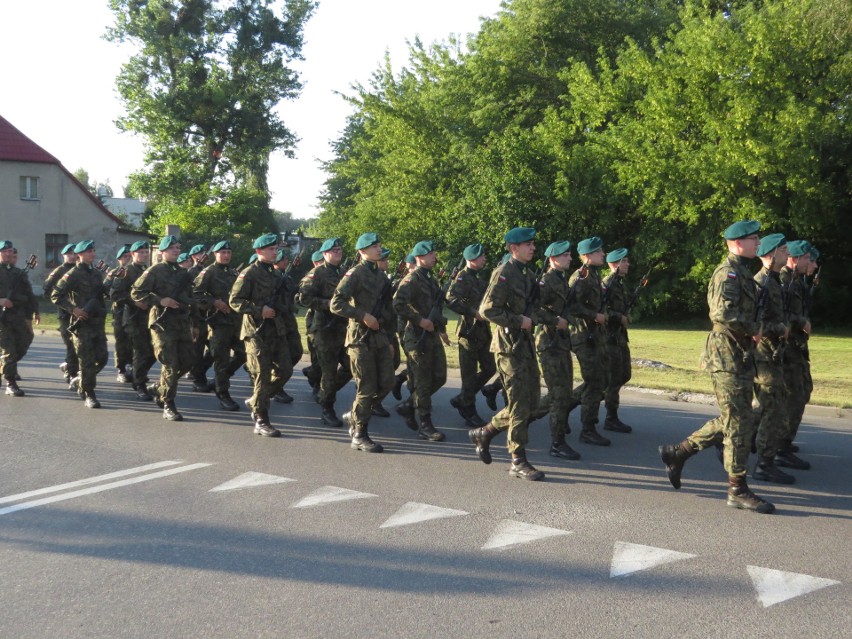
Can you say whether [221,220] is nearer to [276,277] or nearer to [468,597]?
[276,277]

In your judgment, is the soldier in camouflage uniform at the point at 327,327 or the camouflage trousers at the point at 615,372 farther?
the soldier in camouflage uniform at the point at 327,327

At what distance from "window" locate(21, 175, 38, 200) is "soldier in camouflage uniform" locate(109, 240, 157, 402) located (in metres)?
30.6

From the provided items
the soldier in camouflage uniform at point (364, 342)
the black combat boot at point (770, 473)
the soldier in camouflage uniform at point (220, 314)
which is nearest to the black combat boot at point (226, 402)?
the soldier in camouflage uniform at point (220, 314)

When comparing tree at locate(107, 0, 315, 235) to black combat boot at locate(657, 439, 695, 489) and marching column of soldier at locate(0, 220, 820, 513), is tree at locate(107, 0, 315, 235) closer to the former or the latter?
marching column of soldier at locate(0, 220, 820, 513)

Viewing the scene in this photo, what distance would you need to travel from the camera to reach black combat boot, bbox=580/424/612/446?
8.84 m

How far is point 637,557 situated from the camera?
5371 millimetres

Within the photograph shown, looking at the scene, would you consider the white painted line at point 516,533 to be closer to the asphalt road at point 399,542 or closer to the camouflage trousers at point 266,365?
the asphalt road at point 399,542

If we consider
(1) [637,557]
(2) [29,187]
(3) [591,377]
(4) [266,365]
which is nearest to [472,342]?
(3) [591,377]

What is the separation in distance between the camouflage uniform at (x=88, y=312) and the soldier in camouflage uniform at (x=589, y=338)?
5653mm

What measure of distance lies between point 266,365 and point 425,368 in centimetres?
160

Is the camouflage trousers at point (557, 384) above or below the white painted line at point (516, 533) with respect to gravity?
above

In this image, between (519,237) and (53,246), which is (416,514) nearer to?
(519,237)

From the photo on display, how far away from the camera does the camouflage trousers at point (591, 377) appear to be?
8.89 meters

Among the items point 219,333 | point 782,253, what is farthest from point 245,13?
point 782,253
